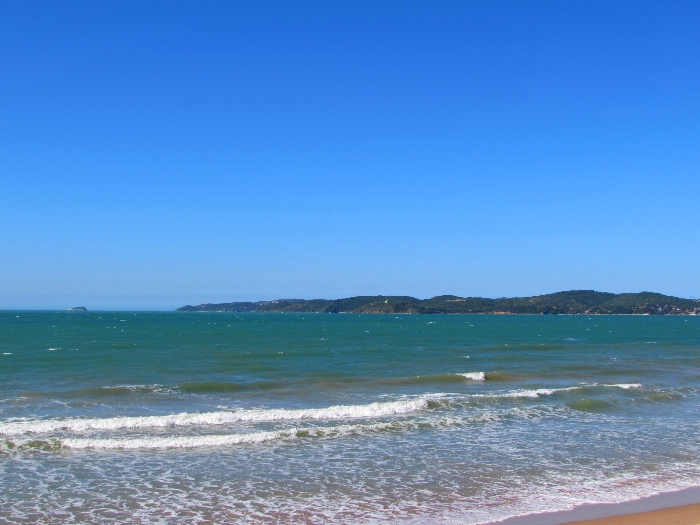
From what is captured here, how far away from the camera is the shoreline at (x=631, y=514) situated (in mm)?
10094

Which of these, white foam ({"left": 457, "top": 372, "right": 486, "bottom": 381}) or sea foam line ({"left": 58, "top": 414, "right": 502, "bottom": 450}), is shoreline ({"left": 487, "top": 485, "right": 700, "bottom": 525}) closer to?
sea foam line ({"left": 58, "top": 414, "right": 502, "bottom": 450})

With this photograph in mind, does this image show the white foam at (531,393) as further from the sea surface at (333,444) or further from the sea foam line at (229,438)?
the sea foam line at (229,438)

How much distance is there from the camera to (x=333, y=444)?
16.1 metres

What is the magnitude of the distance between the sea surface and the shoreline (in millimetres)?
378

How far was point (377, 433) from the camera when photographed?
17.6 meters

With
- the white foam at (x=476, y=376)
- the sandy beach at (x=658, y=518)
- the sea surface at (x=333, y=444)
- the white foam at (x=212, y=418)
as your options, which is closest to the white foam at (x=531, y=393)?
the sea surface at (x=333, y=444)

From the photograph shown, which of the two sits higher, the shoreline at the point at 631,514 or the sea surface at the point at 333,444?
the shoreline at the point at 631,514

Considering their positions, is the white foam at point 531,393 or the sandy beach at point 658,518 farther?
the white foam at point 531,393

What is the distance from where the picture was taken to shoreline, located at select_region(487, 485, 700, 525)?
10094mm

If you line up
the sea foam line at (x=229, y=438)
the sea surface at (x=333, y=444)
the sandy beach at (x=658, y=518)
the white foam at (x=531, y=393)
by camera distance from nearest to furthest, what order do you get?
the sandy beach at (x=658, y=518) < the sea surface at (x=333, y=444) < the sea foam line at (x=229, y=438) < the white foam at (x=531, y=393)

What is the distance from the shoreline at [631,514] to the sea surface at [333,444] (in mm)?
378

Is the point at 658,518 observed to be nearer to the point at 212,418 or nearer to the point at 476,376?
the point at 212,418

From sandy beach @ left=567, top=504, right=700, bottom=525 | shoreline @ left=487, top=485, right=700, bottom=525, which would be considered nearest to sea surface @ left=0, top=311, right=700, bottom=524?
shoreline @ left=487, top=485, right=700, bottom=525

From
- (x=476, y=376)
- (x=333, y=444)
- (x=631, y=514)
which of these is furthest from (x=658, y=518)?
(x=476, y=376)
